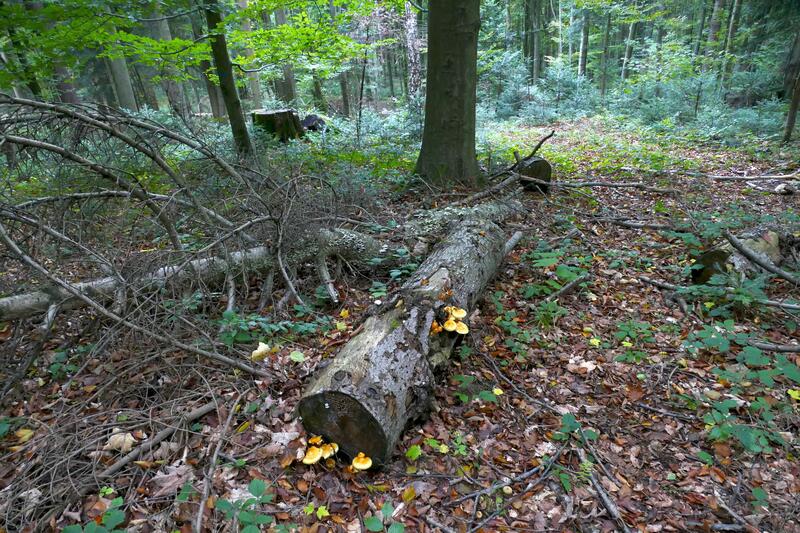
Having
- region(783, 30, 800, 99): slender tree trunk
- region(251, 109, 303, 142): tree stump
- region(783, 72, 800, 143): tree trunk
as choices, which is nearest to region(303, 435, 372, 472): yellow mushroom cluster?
region(251, 109, 303, 142): tree stump

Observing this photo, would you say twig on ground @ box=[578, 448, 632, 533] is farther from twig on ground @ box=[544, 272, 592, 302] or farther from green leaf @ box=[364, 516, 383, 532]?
twig on ground @ box=[544, 272, 592, 302]

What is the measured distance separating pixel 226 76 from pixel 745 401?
851 cm

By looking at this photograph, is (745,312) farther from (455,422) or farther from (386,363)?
(386,363)

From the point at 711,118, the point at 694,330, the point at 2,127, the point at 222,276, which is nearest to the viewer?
the point at 2,127

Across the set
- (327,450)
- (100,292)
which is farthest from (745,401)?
(100,292)

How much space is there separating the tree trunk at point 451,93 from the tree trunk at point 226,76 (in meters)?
3.45

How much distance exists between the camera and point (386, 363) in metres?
2.69

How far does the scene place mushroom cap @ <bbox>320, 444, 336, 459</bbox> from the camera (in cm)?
241

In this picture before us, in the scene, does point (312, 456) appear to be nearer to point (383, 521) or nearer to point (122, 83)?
point (383, 521)

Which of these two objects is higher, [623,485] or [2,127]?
[2,127]

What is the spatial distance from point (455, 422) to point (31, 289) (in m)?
3.47

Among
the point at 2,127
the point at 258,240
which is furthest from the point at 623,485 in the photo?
the point at 2,127

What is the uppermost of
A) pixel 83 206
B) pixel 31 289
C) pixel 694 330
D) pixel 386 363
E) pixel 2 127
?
pixel 2 127

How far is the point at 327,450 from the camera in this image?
2.44 m
